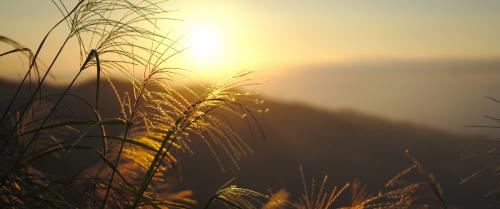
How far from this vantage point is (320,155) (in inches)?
474

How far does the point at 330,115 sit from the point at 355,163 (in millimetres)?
2973

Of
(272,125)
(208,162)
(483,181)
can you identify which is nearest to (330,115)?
(272,125)

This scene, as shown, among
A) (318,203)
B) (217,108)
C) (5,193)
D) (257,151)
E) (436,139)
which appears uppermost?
(217,108)

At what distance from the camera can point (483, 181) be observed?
12.4 m

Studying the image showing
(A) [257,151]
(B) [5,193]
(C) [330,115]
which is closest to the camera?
(B) [5,193]

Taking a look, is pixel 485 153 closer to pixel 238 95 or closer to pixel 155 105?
pixel 238 95

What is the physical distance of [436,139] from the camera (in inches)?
608

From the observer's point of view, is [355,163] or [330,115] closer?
[355,163]

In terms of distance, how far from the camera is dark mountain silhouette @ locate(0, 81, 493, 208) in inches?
402

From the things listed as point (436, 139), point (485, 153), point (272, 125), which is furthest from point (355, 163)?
point (485, 153)

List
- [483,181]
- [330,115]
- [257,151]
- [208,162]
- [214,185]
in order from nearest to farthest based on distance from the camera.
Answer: [214,185], [208,162], [257,151], [483,181], [330,115]

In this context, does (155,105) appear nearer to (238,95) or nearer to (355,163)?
(238,95)

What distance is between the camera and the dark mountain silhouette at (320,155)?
10219 mm

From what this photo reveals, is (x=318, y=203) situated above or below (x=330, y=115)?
above
